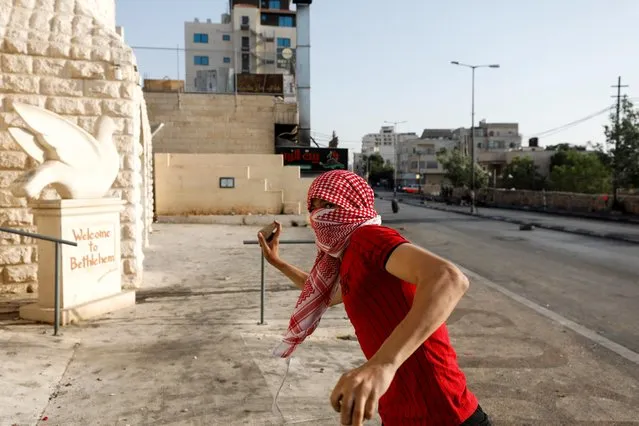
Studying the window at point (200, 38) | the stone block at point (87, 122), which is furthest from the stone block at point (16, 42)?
the window at point (200, 38)

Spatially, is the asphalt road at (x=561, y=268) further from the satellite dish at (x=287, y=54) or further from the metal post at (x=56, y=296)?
the satellite dish at (x=287, y=54)

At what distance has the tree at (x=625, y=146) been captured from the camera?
3262 cm

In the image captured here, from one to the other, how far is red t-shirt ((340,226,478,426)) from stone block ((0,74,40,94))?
793 cm

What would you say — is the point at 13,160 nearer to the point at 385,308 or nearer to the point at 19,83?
the point at 19,83

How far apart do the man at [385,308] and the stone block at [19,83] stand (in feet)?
24.7

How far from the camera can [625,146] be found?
33000 mm

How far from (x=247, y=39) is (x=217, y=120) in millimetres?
54000

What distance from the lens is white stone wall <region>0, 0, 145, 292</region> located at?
8.30 m

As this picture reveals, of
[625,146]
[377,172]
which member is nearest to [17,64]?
[625,146]

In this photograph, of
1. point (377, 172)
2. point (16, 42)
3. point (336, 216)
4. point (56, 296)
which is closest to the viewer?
point (336, 216)

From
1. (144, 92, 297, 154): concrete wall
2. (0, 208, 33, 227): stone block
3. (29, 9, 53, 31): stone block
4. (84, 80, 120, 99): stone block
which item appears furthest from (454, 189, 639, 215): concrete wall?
(0, 208, 33, 227): stone block

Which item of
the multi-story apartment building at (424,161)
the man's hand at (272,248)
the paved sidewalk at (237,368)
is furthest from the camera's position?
the multi-story apartment building at (424,161)

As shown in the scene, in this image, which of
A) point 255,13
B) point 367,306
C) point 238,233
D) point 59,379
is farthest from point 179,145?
point 255,13

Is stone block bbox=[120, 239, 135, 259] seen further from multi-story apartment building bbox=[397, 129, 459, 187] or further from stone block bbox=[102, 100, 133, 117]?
multi-story apartment building bbox=[397, 129, 459, 187]
